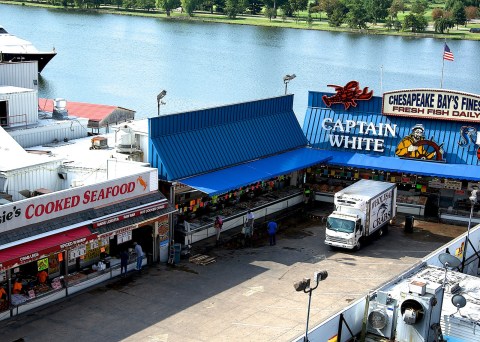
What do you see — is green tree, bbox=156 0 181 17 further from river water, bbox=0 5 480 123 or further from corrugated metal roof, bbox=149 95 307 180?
corrugated metal roof, bbox=149 95 307 180

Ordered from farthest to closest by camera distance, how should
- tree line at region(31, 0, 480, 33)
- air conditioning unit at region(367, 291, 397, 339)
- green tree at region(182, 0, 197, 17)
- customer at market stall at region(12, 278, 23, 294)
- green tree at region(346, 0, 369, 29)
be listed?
green tree at region(182, 0, 197, 17) < tree line at region(31, 0, 480, 33) < green tree at region(346, 0, 369, 29) < customer at market stall at region(12, 278, 23, 294) < air conditioning unit at region(367, 291, 397, 339)

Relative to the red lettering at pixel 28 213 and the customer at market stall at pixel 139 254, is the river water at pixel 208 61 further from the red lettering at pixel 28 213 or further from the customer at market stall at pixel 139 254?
the red lettering at pixel 28 213

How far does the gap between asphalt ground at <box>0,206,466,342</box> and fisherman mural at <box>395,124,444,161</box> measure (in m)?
6.08

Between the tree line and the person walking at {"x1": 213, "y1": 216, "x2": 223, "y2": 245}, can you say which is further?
the tree line

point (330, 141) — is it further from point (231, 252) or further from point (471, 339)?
point (471, 339)

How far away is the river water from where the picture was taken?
93750 millimetres

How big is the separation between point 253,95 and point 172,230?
56.4m

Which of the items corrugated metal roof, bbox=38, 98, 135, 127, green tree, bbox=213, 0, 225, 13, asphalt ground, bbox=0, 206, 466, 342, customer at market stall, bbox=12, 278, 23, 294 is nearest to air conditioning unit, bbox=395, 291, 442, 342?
asphalt ground, bbox=0, 206, 466, 342

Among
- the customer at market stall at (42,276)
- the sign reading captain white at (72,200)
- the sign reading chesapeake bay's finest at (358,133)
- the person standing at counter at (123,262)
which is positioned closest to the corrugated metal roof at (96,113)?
the sign reading chesapeake bay's finest at (358,133)

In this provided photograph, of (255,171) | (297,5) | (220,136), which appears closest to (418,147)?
(255,171)

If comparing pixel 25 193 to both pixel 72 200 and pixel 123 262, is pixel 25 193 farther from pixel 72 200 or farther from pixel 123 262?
pixel 123 262

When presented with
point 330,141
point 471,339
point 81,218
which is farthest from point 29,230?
point 330,141

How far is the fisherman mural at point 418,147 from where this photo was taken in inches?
1809

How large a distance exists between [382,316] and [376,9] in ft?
514
